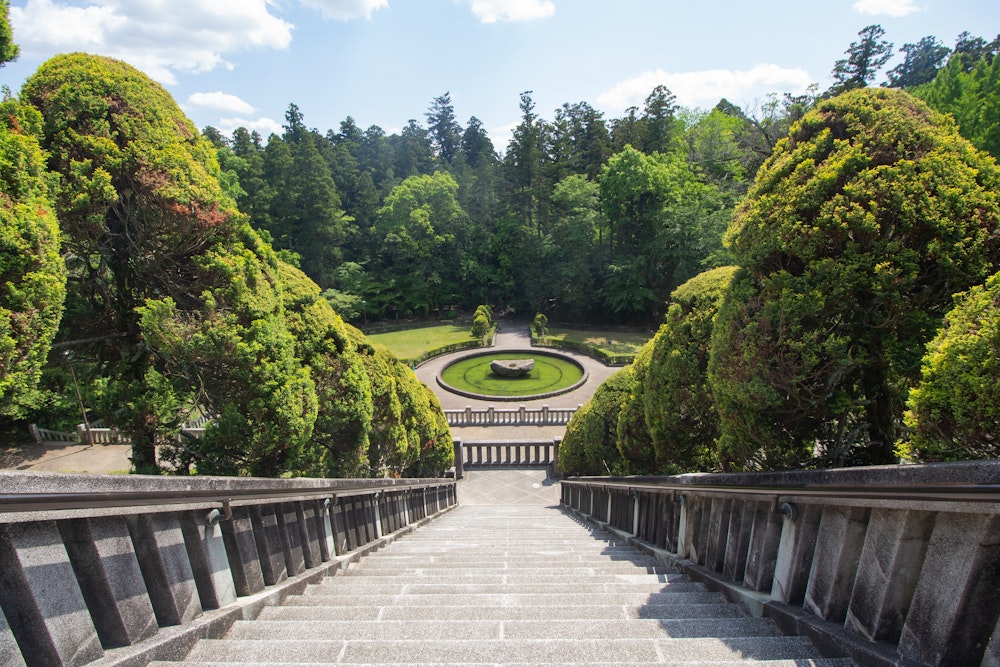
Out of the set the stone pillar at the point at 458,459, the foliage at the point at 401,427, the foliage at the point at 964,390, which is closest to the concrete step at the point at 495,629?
the foliage at the point at 964,390

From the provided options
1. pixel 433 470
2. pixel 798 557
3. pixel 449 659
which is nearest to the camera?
pixel 449 659

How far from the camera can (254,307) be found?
6.58 m

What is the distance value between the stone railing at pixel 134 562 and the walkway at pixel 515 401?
14973 mm

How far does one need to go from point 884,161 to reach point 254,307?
275 inches

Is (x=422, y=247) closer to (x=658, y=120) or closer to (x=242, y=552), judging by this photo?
(x=658, y=120)

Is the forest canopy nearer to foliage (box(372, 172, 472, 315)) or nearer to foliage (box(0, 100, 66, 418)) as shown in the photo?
foliage (box(0, 100, 66, 418))

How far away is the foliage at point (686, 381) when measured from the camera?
271 inches

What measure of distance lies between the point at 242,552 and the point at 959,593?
12.0 ft

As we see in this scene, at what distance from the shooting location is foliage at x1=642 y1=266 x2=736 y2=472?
6.89 meters

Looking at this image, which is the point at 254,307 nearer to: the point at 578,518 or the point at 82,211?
the point at 82,211

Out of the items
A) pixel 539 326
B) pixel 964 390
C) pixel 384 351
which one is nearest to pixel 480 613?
pixel 964 390

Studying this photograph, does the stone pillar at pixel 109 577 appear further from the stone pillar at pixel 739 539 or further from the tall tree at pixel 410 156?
the tall tree at pixel 410 156

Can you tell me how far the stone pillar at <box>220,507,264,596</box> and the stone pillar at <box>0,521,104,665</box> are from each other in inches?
42.1

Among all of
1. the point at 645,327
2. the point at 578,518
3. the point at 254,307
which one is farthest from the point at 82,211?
the point at 645,327
